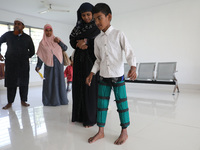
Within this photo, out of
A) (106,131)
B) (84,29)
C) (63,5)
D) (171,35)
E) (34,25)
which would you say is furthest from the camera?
(34,25)

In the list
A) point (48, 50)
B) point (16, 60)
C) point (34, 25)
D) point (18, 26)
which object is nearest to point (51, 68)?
point (48, 50)

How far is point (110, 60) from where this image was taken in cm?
143

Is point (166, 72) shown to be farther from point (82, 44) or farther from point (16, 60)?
point (16, 60)

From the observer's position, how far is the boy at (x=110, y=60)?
1.37m

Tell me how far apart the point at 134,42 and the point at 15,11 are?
4.55 meters

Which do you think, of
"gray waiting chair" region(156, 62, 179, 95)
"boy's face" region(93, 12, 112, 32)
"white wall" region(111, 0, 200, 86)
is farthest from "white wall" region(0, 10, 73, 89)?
"boy's face" region(93, 12, 112, 32)

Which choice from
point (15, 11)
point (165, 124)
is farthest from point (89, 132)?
point (15, 11)

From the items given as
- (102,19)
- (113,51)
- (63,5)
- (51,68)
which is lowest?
(51,68)

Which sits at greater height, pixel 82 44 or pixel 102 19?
pixel 102 19

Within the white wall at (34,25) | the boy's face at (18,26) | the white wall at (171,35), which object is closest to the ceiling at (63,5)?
the white wall at (34,25)

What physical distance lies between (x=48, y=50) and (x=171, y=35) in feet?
13.6

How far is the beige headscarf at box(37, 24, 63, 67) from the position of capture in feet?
9.70

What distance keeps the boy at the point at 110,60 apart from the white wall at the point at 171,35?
175 inches

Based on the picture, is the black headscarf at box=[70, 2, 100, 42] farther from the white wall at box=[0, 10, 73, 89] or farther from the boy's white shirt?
the white wall at box=[0, 10, 73, 89]
